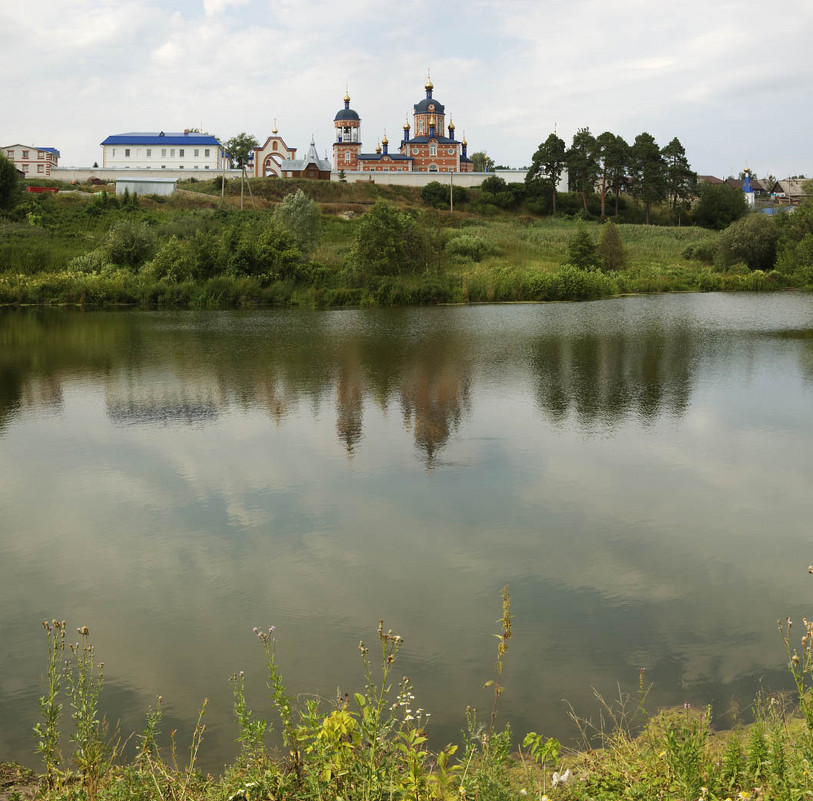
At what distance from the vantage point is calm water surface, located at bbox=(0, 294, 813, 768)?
17.7ft

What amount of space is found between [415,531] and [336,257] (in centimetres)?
4033

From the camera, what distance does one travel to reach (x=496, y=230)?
6406cm

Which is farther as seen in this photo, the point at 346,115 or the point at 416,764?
the point at 346,115

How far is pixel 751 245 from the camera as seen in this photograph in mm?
52094

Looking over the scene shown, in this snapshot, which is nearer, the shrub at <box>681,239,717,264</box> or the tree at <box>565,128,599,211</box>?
the shrub at <box>681,239,717,264</box>

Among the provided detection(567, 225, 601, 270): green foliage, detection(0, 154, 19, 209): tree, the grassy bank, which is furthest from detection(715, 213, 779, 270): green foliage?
detection(0, 154, 19, 209): tree

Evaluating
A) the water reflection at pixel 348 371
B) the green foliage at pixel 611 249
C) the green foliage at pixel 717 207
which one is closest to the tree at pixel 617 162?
the green foliage at pixel 717 207

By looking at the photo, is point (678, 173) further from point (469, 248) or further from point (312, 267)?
point (312, 267)

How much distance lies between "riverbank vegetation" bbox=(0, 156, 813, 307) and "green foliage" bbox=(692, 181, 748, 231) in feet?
32.8

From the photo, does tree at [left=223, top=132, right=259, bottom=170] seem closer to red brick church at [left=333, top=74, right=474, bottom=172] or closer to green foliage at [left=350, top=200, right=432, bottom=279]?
red brick church at [left=333, top=74, right=474, bottom=172]

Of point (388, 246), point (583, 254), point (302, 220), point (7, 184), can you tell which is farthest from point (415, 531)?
point (7, 184)

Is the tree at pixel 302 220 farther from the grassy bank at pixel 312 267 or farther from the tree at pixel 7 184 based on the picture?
the tree at pixel 7 184

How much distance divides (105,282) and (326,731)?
4063 centimetres

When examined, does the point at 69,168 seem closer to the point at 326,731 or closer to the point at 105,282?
the point at 105,282
